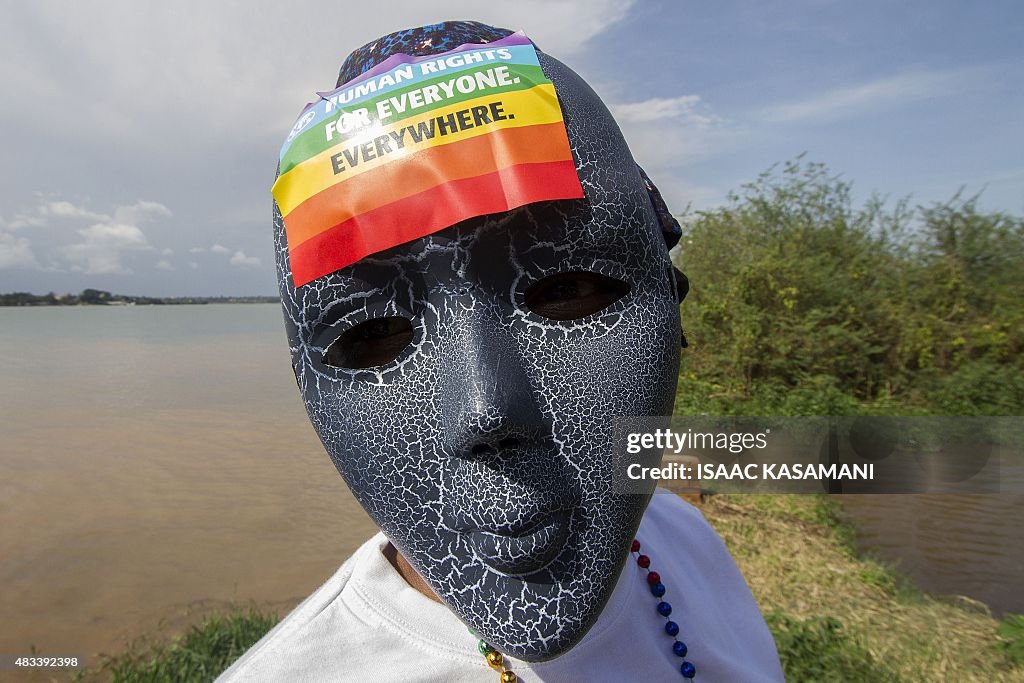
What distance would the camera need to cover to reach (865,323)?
277 inches

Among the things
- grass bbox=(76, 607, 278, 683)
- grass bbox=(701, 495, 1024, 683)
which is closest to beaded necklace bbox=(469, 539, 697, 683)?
grass bbox=(701, 495, 1024, 683)

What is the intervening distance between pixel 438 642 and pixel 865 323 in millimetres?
7269

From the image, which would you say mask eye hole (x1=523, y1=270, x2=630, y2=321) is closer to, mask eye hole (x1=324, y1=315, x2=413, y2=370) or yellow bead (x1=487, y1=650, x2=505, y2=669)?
mask eye hole (x1=324, y1=315, x2=413, y2=370)

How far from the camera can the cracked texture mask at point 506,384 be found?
68 cm

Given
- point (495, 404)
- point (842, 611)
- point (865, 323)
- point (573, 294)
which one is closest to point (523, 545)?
point (495, 404)

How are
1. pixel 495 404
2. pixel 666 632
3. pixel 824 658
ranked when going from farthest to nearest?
1. pixel 824 658
2. pixel 666 632
3. pixel 495 404

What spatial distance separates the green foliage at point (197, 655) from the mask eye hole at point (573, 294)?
2270 millimetres

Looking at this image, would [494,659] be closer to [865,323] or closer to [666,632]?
[666,632]

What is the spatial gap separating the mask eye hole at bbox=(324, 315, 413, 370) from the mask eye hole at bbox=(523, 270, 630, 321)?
0.15m

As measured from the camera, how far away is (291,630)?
903 millimetres

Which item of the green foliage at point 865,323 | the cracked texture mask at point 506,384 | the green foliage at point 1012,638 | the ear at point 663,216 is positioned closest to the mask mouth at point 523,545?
the cracked texture mask at point 506,384

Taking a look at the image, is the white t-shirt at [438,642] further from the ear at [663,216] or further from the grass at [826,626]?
the grass at [826,626]

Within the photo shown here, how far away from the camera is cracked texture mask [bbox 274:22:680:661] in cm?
68

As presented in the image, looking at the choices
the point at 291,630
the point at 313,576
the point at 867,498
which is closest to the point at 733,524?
the point at 867,498
